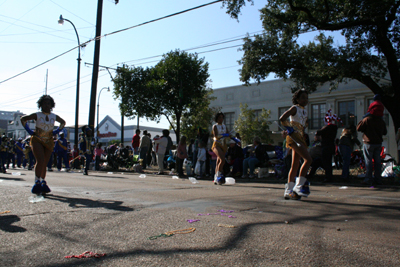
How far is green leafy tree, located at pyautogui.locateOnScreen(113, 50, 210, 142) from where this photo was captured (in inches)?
1009

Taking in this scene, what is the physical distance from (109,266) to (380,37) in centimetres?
1597

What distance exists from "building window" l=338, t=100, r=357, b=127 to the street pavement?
30.8 m

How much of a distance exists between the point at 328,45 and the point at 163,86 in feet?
43.1

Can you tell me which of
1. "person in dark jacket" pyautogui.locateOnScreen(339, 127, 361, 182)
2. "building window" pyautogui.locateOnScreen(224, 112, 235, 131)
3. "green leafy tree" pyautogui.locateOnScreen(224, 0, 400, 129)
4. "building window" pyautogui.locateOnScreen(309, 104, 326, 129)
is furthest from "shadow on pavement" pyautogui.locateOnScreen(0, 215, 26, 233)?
"building window" pyautogui.locateOnScreen(224, 112, 235, 131)

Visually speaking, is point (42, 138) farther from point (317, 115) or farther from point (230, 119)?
point (230, 119)

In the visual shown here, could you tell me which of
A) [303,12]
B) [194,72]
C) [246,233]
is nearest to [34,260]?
[246,233]

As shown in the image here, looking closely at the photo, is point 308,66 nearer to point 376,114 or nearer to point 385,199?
point 376,114

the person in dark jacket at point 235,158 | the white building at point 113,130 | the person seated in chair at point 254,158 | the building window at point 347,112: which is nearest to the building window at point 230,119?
the building window at point 347,112

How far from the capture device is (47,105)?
695 cm

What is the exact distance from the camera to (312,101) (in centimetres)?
3700

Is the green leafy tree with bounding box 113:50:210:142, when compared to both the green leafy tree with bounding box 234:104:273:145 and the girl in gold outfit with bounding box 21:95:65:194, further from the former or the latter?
the girl in gold outfit with bounding box 21:95:65:194

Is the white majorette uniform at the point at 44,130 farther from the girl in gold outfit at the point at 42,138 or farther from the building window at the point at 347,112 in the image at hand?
the building window at the point at 347,112

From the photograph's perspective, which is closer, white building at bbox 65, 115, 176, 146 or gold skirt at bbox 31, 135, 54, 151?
gold skirt at bbox 31, 135, 54, 151

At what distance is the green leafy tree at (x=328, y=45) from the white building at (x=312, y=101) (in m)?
10.2
